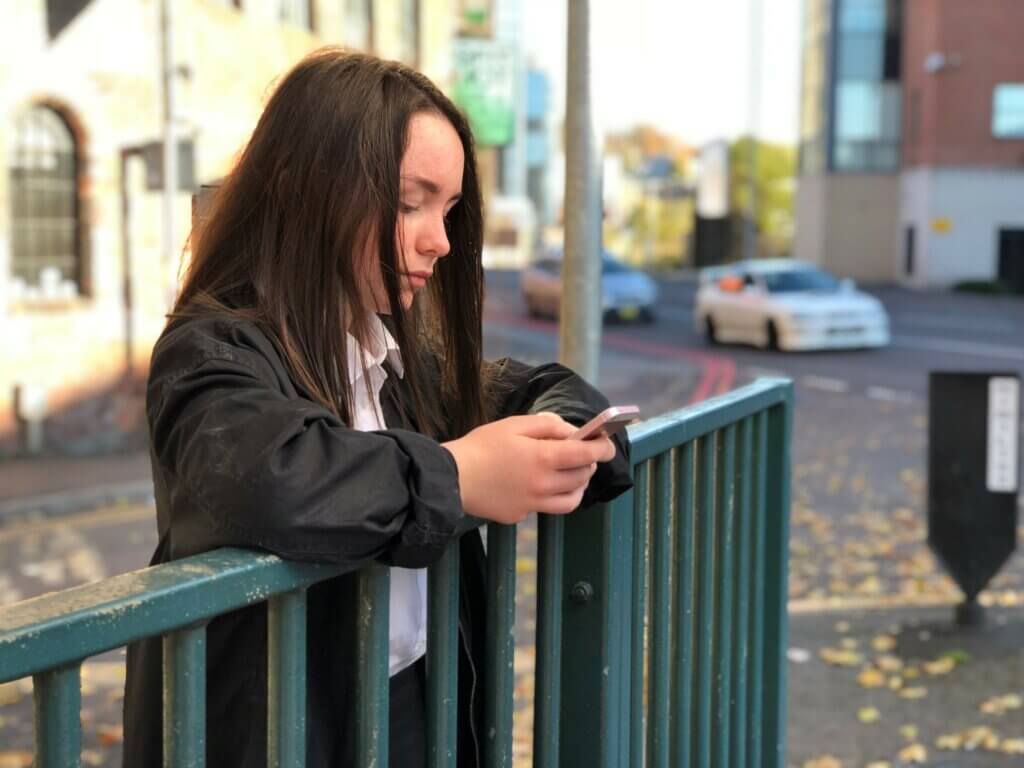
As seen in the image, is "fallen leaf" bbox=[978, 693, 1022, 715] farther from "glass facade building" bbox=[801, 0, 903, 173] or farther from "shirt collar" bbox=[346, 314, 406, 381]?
"glass facade building" bbox=[801, 0, 903, 173]

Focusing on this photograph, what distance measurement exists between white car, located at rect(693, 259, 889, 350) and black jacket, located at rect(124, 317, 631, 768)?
21.6 m

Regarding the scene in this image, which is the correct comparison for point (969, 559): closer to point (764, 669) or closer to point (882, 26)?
point (764, 669)

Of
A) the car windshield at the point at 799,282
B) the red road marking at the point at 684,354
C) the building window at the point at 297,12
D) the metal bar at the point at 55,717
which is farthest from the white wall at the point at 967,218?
the metal bar at the point at 55,717

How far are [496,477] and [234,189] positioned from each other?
0.49 metres

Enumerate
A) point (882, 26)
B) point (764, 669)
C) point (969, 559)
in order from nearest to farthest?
point (764, 669) → point (969, 559) → point (882, 26)

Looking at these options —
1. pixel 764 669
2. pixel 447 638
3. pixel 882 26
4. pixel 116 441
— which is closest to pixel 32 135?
pixel 116 441

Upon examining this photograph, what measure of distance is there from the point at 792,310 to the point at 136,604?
22158 millimetres

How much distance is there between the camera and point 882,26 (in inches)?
1876

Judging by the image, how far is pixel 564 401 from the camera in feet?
6.40

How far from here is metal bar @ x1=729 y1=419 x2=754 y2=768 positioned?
2797 millimetres

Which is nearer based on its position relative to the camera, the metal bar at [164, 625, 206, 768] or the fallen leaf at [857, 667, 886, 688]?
the metal bar at [164, 625, 206, 768]

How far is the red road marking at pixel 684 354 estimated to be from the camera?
61.0ft

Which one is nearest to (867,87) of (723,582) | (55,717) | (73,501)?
(73,501)

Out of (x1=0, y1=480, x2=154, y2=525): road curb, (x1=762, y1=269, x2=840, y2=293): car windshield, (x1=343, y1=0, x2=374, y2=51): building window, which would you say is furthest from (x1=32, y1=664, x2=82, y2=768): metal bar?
(x1=762, y1=269, x2=840, y2=293): car windshield
